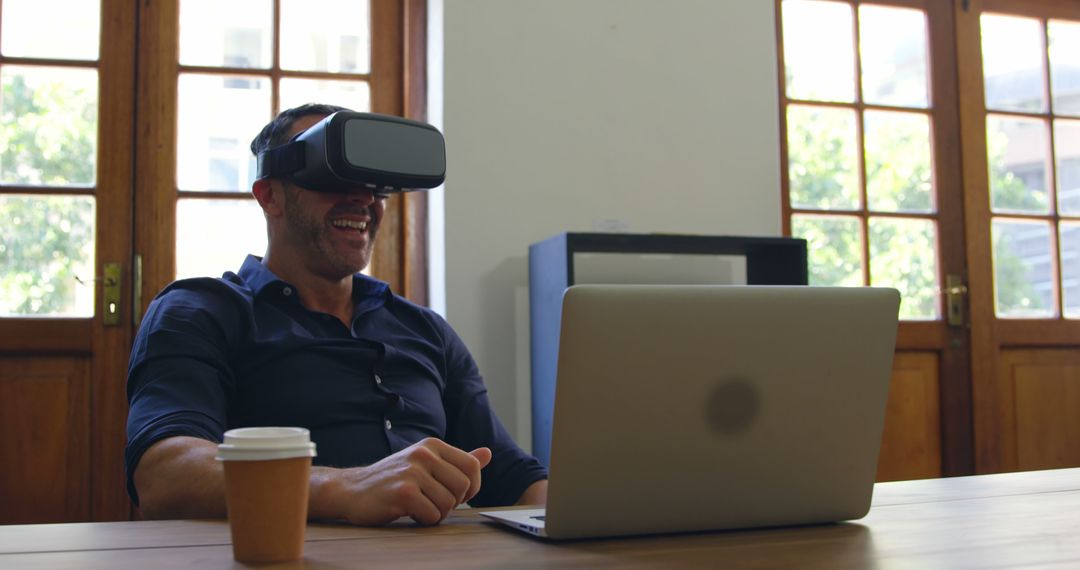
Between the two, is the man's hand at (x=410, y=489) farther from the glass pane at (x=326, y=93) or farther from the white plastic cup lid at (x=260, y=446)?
the glass pane at (x=326, y=93)

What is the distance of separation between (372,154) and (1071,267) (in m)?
3.31

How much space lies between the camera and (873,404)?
3.05 feet

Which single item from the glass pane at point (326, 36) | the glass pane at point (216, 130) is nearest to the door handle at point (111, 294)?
the glass pane at point (216, 130)

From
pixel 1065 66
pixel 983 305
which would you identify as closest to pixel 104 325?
pixel 983 305

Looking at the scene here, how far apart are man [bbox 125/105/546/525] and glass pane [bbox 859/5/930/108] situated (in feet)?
7.74

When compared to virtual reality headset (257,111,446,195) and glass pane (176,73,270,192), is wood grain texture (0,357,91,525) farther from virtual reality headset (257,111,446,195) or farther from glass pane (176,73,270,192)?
virtual reality headset (257,111,446,195)

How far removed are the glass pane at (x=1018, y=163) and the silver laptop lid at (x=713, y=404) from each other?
9.71ft

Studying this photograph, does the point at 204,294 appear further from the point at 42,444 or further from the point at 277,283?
the point at 42,444

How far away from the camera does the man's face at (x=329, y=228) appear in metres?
1.61

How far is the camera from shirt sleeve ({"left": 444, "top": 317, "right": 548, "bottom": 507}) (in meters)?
1.53

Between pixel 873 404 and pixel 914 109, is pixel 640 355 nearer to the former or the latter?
pixel 873 404

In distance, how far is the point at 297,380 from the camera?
1467 mm

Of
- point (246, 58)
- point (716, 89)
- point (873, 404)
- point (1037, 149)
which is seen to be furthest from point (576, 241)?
point (1037, 149)

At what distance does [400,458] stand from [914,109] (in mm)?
3008
